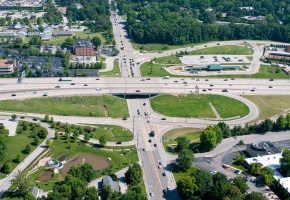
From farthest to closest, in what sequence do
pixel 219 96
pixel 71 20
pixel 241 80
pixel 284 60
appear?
1. pixel 71 20
2. pixel 284 60
3. pixel 241 80
4. pixel 219 96

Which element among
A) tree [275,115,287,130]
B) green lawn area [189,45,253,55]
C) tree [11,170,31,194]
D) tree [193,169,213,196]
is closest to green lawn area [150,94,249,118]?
tree [275,115,287,130]

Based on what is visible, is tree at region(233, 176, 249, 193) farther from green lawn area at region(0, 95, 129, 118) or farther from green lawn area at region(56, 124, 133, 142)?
green lawn area at region(0, 95, 129, 118)

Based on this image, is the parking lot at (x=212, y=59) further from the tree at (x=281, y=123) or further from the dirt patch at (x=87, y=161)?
the dirt patch at (x=87, y=161)

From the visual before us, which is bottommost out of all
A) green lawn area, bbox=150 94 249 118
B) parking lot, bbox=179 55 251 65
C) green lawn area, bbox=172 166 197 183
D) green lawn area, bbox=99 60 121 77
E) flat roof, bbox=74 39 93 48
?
green lawn area, bbox=172 166 197 183

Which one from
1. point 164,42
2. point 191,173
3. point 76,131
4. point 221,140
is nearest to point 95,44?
point 164,42

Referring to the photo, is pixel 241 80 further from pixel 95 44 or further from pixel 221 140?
pixel 95 44

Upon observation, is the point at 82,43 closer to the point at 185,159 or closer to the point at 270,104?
the point at 270,104
